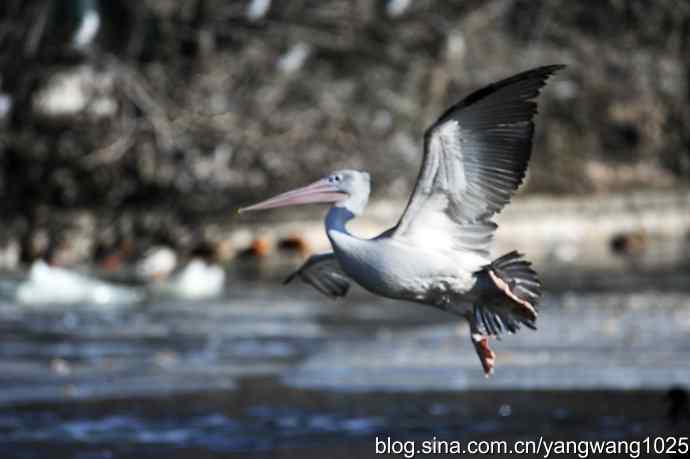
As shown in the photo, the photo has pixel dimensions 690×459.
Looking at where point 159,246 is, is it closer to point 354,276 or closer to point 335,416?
point 335,416

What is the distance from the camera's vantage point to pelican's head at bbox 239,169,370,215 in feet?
25.5

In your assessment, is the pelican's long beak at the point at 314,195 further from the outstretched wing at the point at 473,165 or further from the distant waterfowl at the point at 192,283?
the distant waterfowl at the point at 192,283

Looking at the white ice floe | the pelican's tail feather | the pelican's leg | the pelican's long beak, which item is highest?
the white ice floe

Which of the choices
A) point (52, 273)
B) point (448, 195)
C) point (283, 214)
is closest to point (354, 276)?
point (448, 195)

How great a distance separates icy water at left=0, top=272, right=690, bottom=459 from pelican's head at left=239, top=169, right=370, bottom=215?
2.54 meters

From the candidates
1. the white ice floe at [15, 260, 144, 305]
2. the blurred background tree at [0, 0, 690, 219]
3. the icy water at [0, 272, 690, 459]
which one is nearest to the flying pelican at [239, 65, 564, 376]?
the icy water at [0, 272, 690, 459]

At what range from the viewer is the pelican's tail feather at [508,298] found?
7.67 m

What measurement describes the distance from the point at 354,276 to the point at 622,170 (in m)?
32.7

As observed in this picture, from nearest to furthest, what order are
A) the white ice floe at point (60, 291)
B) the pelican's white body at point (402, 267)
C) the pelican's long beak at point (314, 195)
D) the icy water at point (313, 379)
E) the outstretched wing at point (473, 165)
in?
the outstretched wing at point (473, 165) → the pelican's white body at point (402, 267) → the pelican's long beak at point (314, 195) → the icy water at point (313, 379) → the white ice floe at point (60, 291)

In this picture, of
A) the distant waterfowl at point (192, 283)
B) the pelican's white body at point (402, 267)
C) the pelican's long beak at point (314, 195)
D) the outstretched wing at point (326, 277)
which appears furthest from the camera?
the distant waterfowl at point (192, 283)

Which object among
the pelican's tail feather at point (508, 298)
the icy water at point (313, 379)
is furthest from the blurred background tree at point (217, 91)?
the pelican's tail feather at point (508, 298)

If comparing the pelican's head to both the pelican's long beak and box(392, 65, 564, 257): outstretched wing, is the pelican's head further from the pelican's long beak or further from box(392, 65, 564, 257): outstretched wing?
box(392, 65, 564, 257): outstretched wing

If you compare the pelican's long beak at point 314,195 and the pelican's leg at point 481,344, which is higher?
the pelican's long beak at point 314,195

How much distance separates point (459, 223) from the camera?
784cm
